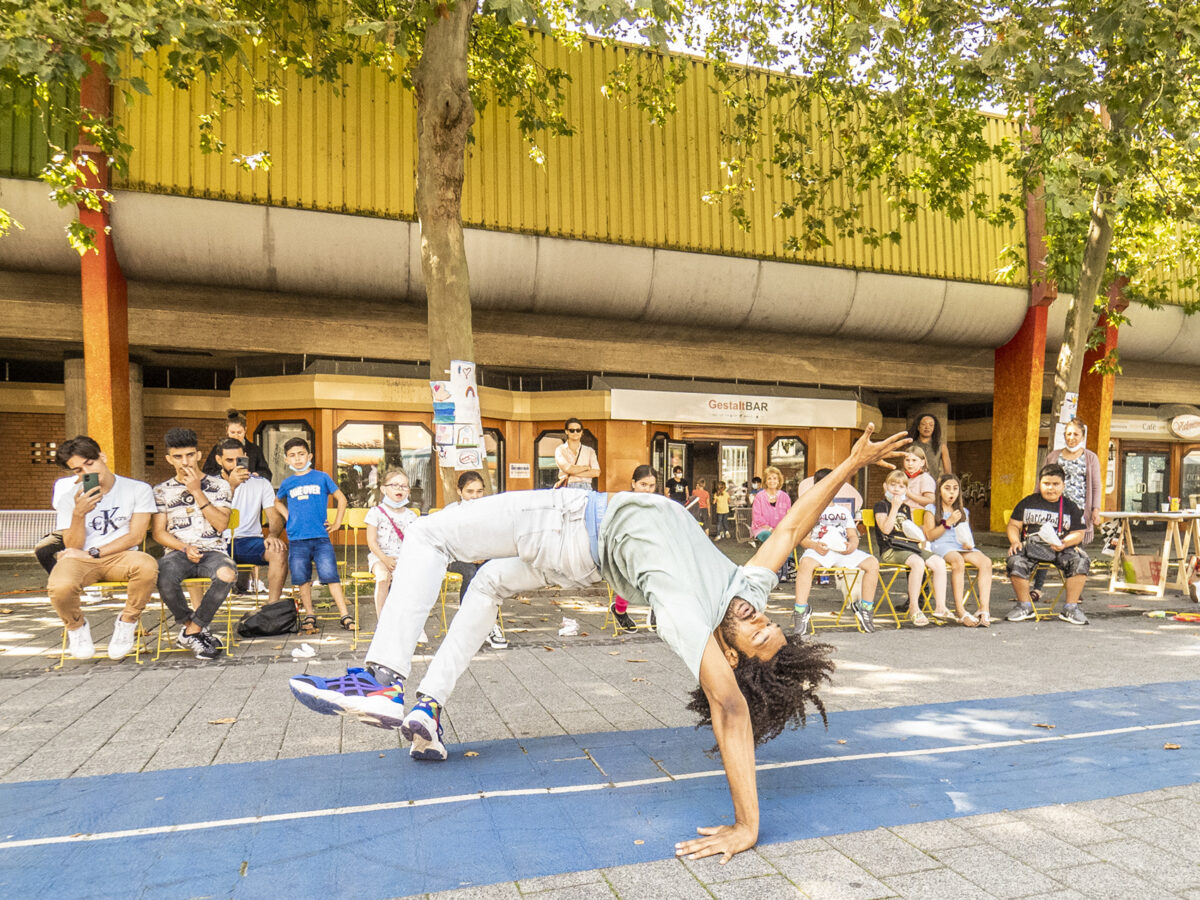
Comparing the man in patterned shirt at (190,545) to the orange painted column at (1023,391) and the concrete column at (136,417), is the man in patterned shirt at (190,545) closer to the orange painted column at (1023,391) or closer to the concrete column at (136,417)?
the concrete column at (136,417)

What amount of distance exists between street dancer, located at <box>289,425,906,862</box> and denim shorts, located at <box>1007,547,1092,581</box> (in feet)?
17.7

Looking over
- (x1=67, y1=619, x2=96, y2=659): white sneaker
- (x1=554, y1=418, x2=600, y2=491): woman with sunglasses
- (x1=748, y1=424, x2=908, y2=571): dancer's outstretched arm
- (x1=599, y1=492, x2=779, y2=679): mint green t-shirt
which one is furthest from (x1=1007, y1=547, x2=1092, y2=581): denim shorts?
(x1=67, y1=619, x2=96, y2=659): white sneaker

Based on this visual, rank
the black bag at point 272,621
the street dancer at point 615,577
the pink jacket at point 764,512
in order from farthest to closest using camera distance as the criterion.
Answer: the pink jacket at point 764,512
the black bag at point 272,621
the street dancer at point 615,577

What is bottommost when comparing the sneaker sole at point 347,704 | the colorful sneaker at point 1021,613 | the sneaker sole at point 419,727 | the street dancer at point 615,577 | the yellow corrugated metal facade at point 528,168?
the colorful sneaker at point 1021,613

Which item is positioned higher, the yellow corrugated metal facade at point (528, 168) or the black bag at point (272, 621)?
the yellow corrugated metal facade at point (528, 168)

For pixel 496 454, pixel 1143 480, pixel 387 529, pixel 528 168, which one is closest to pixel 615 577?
pixel 387 529

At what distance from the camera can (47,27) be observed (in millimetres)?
5691

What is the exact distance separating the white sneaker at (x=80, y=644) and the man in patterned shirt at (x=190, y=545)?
1.80 feet

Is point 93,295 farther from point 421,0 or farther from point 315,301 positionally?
point 421,0

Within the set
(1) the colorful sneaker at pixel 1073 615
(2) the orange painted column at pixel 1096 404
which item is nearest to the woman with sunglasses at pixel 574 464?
(1) the colorful sneaker at pixel 1073 615

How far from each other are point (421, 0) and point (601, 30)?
234 centimetres

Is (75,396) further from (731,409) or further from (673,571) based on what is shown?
(673,571)

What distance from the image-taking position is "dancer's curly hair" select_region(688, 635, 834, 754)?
3029 mm

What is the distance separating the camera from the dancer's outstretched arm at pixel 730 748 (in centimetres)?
256
